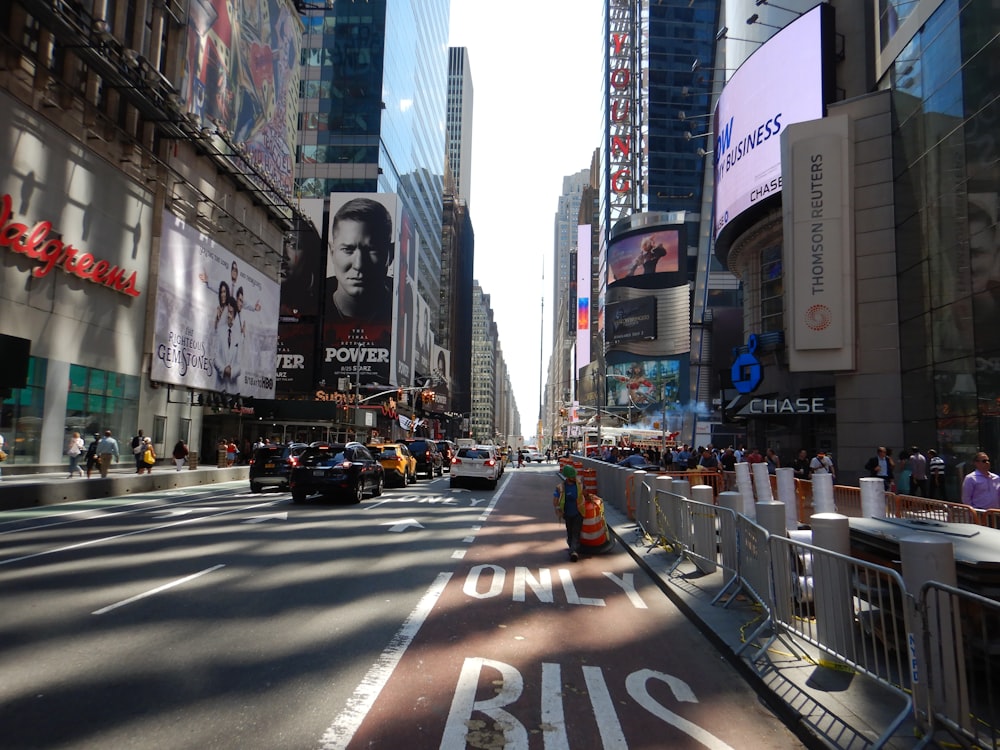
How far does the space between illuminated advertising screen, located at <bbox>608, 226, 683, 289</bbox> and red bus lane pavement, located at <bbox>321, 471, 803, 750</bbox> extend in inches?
3240

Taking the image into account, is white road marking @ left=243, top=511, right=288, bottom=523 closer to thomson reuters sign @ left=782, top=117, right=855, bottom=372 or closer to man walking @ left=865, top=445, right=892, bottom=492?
man walking @ left=865, top=445, right=892, bottom=492

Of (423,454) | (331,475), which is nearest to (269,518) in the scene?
(331,475)

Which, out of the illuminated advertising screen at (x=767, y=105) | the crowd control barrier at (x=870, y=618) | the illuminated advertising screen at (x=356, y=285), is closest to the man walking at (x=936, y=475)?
the crowd control barrier at (x=870, y=618)

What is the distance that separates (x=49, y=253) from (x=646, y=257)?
7272cm

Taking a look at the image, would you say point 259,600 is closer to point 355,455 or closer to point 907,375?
point 355,455

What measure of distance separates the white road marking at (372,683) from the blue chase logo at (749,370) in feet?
103

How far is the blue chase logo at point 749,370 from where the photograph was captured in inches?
1406

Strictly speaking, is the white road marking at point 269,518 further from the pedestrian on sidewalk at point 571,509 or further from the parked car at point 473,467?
the parked car at point 473,467

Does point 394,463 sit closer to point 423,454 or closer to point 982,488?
point 423,454

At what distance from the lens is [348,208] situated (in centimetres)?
7644

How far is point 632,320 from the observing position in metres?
90.1

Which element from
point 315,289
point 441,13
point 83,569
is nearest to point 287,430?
point 315,289

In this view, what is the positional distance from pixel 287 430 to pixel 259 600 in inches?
2070

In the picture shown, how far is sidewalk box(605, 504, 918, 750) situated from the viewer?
4316mm
